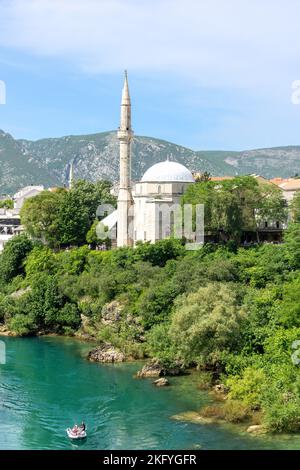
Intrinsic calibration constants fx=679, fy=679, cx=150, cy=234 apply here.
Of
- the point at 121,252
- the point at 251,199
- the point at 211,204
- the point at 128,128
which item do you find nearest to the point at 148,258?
the point at 121,252

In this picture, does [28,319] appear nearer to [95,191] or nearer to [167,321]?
[167,321]

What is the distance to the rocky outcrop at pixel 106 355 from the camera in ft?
111

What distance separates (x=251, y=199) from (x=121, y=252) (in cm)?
926

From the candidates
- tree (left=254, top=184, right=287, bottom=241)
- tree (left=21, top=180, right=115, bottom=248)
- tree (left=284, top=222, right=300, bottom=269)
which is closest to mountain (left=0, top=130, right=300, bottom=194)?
tree (left=21, top=180, right=115, bottom=248)

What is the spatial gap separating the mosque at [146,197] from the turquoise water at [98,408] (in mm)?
13542

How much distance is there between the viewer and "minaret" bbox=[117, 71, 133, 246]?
49156 mm

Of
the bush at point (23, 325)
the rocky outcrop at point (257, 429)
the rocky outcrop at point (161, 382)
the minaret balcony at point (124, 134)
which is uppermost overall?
the minaret balcony at point (124, 134)

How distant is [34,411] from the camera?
26203 mm

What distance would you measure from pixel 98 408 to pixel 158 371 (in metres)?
4.92

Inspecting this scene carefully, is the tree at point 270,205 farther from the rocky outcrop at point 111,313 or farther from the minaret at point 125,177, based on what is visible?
the rocky outcrop at point 111,313

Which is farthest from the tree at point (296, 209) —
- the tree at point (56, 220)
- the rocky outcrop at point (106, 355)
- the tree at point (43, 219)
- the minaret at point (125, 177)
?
the tree at point (43, 219)

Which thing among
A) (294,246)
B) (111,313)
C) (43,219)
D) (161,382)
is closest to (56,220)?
(43,219)

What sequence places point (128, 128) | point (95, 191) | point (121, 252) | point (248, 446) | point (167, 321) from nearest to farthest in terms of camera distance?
point (248, 446) < point (167, 321) < point (121, 252) < point (128, 128) < point (95, 191)
